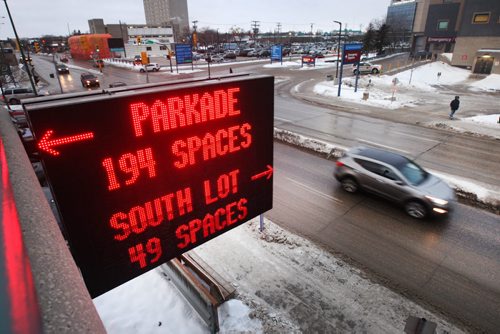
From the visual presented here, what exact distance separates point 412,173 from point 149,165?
31.9ft

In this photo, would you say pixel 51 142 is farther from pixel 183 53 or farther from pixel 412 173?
pixel 183 53

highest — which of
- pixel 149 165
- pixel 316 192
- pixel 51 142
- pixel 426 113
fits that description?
pixel 51 142

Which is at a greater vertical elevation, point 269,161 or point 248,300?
point 269,161

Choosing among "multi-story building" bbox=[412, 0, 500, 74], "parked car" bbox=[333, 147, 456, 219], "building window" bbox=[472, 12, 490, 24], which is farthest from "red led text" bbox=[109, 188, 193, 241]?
"building window" bbox=[472, 12, 490, 24]

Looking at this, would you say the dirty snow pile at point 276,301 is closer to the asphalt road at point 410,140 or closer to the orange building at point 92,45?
the asphalt road at point 410,140

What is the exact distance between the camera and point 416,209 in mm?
10508

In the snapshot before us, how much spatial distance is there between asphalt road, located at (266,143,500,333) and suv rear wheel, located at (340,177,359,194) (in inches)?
10.3

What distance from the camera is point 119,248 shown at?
4867mm

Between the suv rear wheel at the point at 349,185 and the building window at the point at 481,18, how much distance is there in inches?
2179

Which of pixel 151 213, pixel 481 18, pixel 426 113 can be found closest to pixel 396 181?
pixel 151 213

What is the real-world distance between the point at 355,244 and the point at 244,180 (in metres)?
5.01

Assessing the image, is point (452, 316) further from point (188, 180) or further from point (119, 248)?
point (119, 248)

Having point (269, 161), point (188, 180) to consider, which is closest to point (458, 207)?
point (269, 161)

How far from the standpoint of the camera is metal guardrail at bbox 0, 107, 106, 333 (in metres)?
0.97
